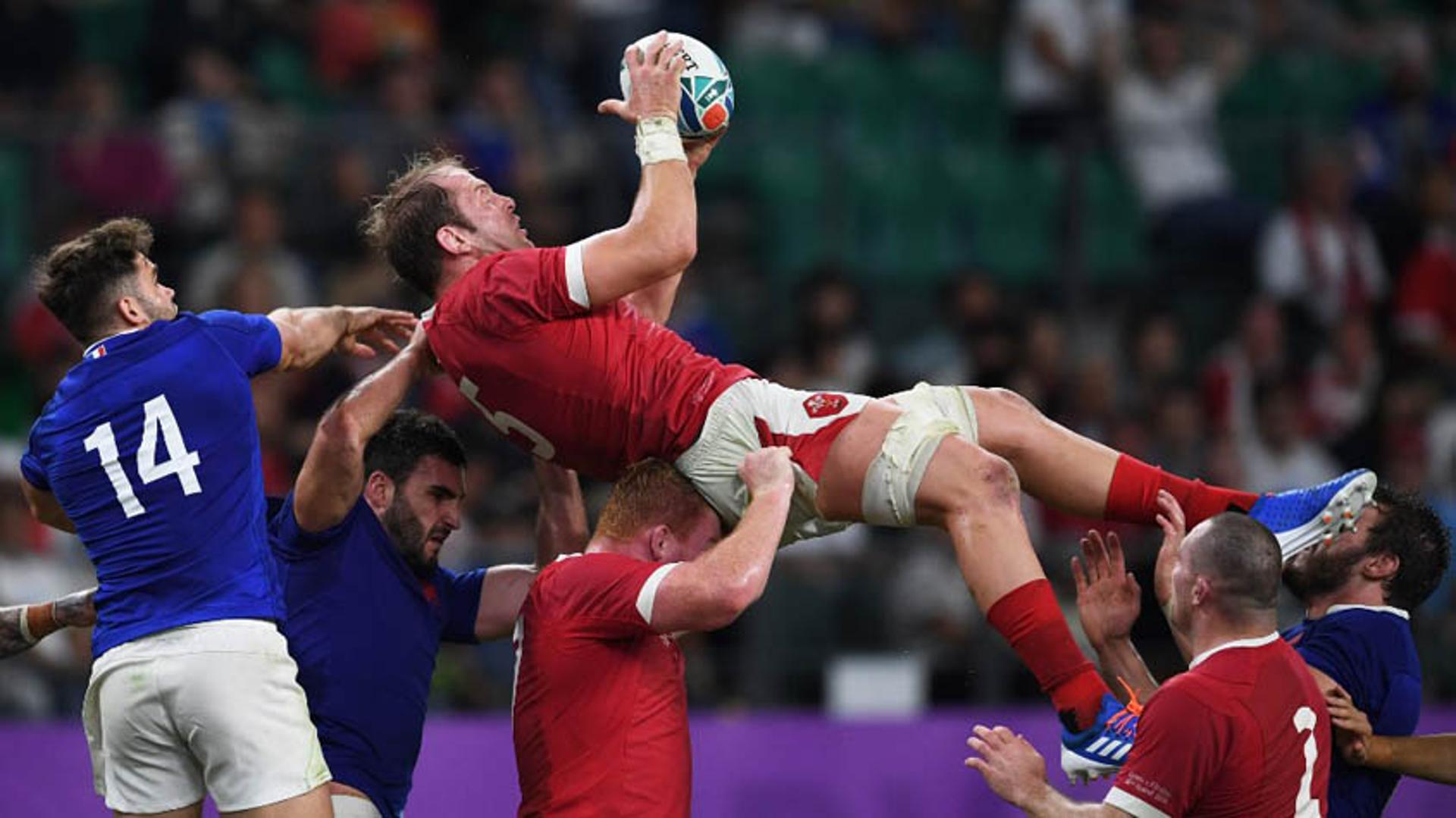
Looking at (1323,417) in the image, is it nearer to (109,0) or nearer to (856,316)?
(856,316)

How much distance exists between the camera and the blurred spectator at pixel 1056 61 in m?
12.9

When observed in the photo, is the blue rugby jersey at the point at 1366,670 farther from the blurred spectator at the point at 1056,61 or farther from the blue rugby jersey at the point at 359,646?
the blurred spectator at the point at 1056,61

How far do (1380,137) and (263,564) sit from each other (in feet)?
28.1

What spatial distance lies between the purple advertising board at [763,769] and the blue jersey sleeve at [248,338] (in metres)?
3.31

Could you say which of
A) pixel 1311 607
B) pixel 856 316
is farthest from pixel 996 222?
pixel 1311 607

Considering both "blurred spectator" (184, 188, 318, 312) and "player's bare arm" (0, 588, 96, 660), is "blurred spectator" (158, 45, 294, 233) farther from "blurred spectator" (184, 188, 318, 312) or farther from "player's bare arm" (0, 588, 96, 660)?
"player's bare arm" (0, 588, 96, 660)

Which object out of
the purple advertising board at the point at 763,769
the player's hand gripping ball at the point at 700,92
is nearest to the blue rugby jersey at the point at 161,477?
the player's hand gripping ball at the point at 700,92

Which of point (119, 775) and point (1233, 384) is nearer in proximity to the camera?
point (119, 775)

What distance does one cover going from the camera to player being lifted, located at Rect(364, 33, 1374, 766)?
18.6 feet

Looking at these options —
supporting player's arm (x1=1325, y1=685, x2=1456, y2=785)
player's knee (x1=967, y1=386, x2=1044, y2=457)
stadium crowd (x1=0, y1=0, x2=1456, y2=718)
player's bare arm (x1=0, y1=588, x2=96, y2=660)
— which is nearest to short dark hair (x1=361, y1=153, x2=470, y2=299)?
player's bare arm (x1=0, y1=588, x2=96, y2=660)

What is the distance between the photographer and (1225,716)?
542 centimetres

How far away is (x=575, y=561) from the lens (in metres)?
5.69

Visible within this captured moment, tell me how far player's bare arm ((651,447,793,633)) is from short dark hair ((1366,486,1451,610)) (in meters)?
1.77

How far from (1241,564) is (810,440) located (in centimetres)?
120
